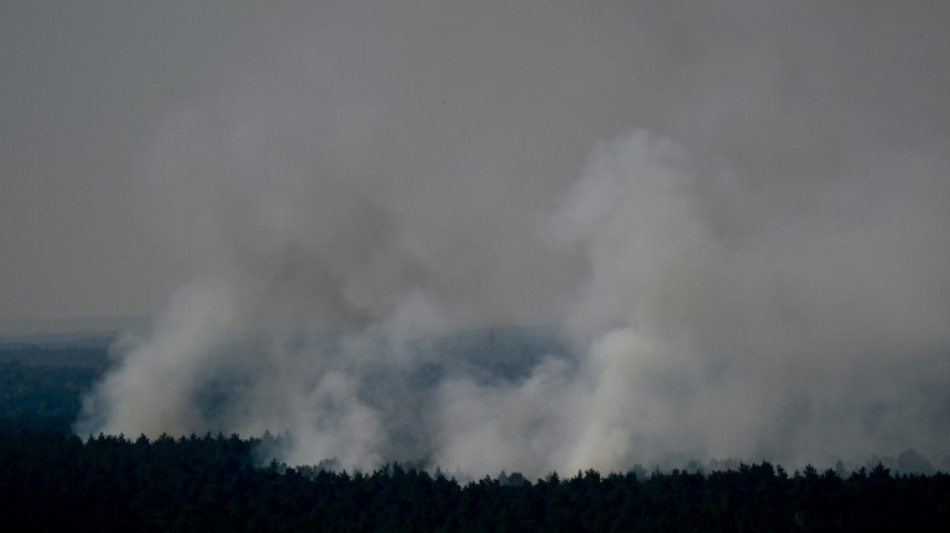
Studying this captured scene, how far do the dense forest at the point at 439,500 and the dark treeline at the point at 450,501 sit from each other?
0.33 ft

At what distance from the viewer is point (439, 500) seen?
69.6 metres

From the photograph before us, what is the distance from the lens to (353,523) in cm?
6738

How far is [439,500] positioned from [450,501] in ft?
2.32

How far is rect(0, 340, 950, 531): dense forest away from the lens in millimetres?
62469

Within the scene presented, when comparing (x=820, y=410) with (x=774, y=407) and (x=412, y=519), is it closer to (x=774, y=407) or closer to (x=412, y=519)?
(x=774, y=407)

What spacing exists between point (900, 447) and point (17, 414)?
379 ft

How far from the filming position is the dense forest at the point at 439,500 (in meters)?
62.5

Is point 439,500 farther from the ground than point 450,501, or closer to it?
farther from the ground

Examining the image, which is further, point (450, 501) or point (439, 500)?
point (439, 500)

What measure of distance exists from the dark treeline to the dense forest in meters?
0.10

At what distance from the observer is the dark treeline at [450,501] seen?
62.4 meters

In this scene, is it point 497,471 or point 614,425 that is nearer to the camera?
point 497,471

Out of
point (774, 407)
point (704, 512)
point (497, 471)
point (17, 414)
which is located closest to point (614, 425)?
point (497, 471)

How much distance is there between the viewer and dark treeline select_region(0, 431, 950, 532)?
205 feet
